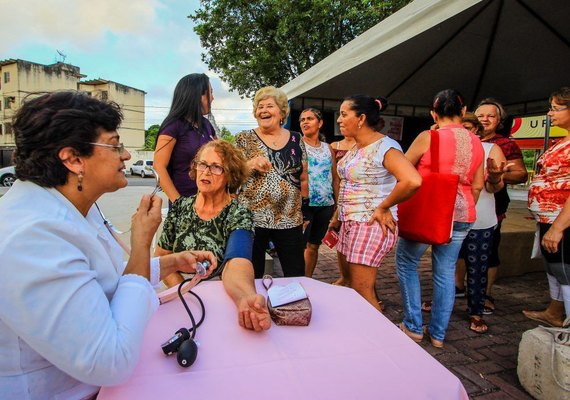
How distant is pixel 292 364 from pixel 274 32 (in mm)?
13741

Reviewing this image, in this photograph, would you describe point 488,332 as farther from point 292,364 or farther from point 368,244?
point 292,364

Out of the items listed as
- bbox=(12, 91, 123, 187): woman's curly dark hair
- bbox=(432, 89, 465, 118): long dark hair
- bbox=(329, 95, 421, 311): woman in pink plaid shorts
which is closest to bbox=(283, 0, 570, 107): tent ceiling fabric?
bbox=(432, 89, 465, 118): long dark hair

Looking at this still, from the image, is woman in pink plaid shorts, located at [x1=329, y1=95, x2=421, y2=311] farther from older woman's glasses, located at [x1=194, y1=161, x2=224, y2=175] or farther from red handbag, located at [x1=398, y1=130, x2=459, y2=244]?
older woman's glasses, located at [x1=194, y1=161, x2=224, y2=175]

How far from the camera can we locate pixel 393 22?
3.54 metres

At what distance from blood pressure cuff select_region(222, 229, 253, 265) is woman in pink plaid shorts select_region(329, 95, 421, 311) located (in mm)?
867

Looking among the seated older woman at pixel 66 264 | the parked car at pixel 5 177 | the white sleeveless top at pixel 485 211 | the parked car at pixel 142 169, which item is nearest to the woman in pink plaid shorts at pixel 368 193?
the white sleeveless top at pixel 485 211

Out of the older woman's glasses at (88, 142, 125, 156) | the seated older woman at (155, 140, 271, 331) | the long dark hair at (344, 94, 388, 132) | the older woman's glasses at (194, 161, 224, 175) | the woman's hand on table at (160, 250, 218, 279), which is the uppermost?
the long dark hair at (344, 94, 388, 132)

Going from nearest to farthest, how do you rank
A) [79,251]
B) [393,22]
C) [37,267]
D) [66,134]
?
1. [37,267]
2. [79,251]
3. [66,134]
4. [393,22]

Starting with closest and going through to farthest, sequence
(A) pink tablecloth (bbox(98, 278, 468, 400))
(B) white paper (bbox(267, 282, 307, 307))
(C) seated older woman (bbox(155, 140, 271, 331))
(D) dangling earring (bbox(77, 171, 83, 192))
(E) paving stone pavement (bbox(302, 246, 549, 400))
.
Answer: (A) pink tablecloth (bbox(98, 278, 468, 400)) → (D) dangling earring (bbox(77, 171, 83, 192)) → (B) white paper (bbox(267, 282, 307, 307)) → (C) seated older woman (bbox(155, 140, 271, 331)) → (E) paving stone pavement (bbox(302, 246, 549, 400))

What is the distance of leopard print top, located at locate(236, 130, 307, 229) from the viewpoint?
2691 millimetres

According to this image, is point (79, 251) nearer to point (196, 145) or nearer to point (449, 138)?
point (196, 145)

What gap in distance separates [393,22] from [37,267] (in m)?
3.72

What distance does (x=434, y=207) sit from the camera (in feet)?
8.04

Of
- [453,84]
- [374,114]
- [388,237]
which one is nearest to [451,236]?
[388,237]
